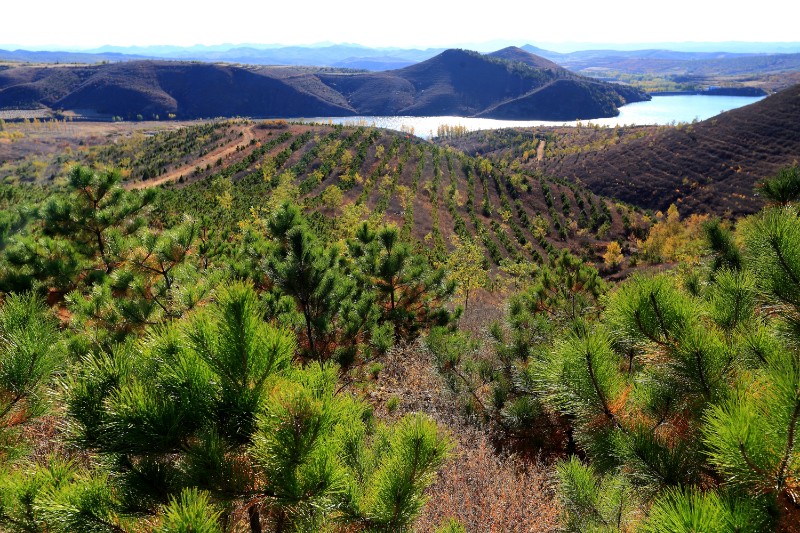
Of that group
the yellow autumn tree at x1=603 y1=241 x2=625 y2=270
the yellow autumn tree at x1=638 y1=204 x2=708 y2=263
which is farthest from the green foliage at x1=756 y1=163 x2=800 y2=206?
the yellow autumn tree at x1=603 y1=241 x2=625 y2=270

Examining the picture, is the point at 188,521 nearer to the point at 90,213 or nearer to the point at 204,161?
the point at 90,213

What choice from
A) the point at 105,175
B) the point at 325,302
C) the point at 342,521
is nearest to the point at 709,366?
the point at 342,521

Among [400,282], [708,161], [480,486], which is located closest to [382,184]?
[400,282]

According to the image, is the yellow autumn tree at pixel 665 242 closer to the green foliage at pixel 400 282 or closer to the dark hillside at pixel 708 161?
the dark hillside at pixel 708 161

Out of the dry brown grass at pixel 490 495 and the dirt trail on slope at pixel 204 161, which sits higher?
the dirt trail on slope at pixel 204 161

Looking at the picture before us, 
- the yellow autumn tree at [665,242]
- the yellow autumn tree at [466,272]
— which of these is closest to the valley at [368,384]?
the yellow autumn tree at [466,272]

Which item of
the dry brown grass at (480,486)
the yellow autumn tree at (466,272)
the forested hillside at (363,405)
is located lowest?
the yellow autumn tree at (466,272)

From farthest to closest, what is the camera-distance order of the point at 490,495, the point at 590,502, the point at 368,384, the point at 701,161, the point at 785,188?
the point at 701,161, the point at 368,384, the point at 490,495, the point at 785,188, the point at 590,502

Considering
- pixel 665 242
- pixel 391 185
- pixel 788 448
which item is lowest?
pixel 665 242
